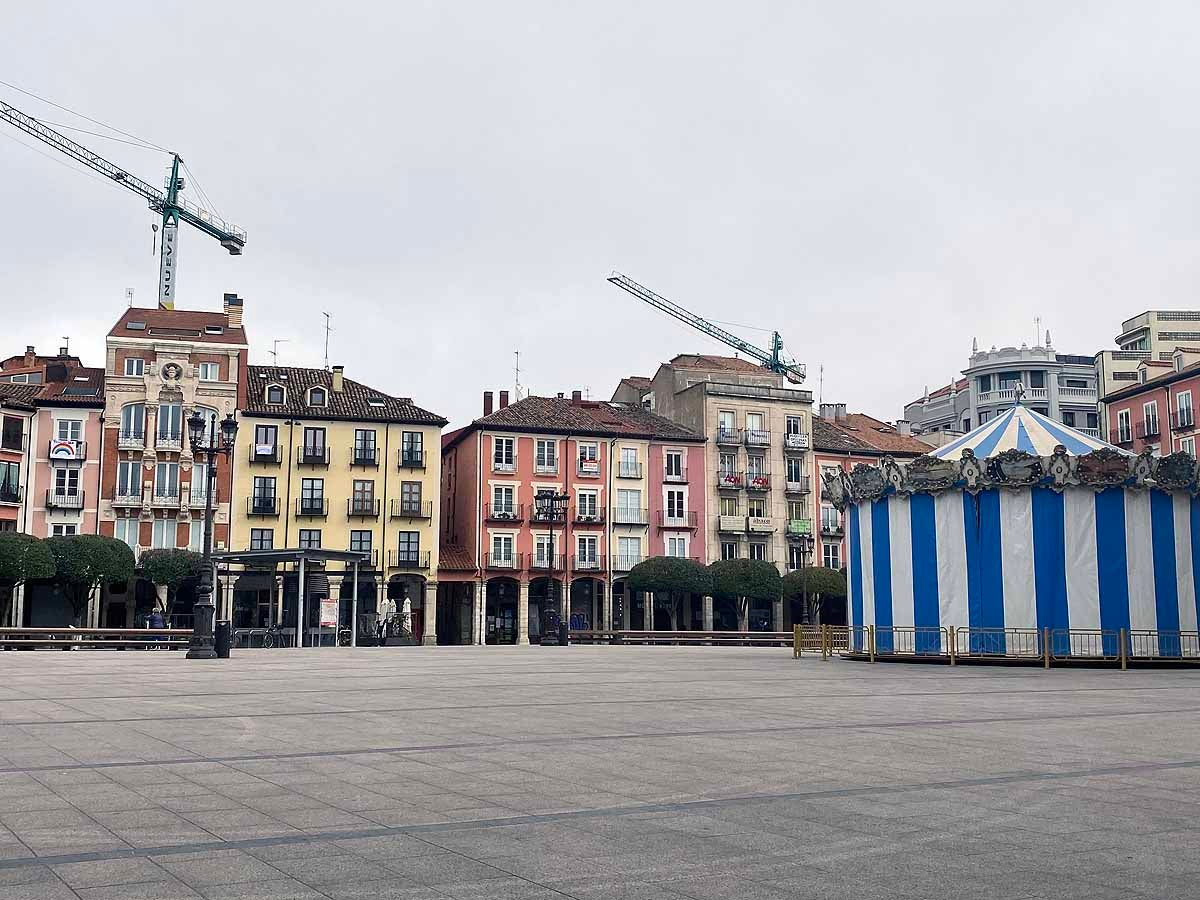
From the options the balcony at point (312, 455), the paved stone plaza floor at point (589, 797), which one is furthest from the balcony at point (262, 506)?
the paved stone plaza floor at point (589, 797)

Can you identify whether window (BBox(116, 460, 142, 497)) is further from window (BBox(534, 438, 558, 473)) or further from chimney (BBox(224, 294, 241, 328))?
window (BBox(534, 438, 558, 473))

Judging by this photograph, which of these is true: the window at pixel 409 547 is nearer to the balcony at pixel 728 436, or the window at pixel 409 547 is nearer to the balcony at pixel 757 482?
the balcony at pixel 728 436

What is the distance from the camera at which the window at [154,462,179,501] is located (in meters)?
65.7

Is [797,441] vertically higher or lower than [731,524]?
higher

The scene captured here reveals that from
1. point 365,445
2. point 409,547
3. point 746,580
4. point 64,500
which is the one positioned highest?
point 365,445

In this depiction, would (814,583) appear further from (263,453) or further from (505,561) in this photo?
(263,453)

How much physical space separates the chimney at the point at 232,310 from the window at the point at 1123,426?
5454 cm

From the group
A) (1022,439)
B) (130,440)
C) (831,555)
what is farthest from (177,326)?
(1022,439)

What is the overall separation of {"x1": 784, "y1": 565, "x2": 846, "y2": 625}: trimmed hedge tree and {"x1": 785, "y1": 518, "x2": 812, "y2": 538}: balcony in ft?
13.3

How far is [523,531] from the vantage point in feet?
236

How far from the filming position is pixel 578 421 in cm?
7481

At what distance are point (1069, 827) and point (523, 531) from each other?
6458 centimetres

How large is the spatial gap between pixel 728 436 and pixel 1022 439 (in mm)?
43224

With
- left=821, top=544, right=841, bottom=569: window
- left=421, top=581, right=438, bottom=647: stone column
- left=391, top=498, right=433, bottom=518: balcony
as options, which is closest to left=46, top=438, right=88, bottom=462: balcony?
left=391, top=498, right=433, bottom=518: balcony
